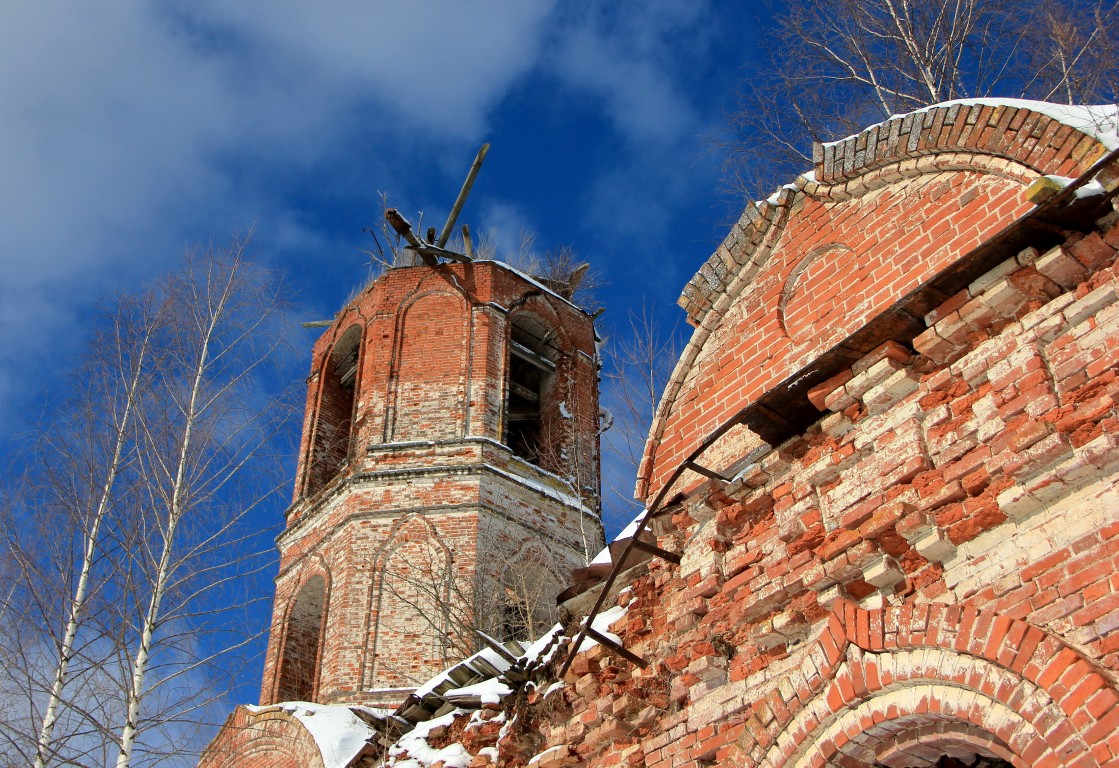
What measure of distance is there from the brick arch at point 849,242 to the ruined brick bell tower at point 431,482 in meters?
5.96

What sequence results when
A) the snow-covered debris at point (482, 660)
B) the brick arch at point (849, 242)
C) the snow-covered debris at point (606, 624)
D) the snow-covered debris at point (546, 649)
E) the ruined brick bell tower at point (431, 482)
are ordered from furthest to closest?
1. the ruined brick bell tower at point (431, 482)
2. the snow-covered debris at point (482, 660)
3. the snow-covered debris at point (546, 649)
4. the snow-covered debris at point (606, 624)
5. the brick arch at point (849, 242)

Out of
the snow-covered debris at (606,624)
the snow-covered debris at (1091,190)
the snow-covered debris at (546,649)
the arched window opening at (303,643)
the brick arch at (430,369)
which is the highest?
the brick arch at (430,369)

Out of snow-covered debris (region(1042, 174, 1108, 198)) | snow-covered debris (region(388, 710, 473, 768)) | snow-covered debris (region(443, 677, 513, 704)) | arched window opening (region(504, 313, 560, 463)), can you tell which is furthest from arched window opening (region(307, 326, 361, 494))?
snow-covered debris (region(1042, 174, 1108, 198))

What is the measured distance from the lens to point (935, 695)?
3.55 metres

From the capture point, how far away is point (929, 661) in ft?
11.8

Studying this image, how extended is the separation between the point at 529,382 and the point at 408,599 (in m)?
4.46

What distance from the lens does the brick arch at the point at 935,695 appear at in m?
3.16

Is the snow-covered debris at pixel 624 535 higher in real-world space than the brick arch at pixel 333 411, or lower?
lower

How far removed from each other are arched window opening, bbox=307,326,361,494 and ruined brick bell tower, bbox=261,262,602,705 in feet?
0.08

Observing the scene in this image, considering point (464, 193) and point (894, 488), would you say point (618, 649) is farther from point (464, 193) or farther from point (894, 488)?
point (464, 193)

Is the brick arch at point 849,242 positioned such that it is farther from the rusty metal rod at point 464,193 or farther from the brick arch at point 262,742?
the rusty metal rod at point 464,193

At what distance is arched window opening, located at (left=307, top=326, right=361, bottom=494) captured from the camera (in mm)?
14500

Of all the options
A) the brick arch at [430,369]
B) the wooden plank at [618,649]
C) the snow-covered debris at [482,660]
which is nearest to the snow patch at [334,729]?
the snow-covered debris at [482,660]

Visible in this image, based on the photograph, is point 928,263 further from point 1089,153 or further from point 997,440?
point 997,440
